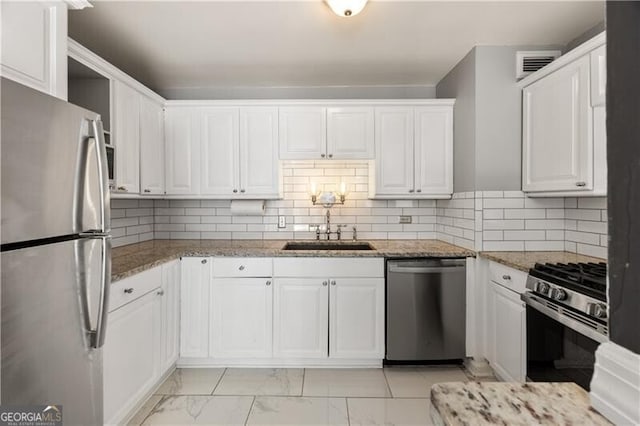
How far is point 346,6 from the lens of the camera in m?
1.88

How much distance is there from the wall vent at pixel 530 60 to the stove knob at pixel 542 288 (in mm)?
1620

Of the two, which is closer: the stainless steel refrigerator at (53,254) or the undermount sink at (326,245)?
the stainless steel refrigerator at (53,254)

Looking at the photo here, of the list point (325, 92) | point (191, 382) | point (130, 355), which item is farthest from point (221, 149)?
point (191, 382)

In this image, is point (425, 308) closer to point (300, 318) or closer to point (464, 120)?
point (300, 318)

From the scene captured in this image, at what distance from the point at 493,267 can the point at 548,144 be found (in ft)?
3.02

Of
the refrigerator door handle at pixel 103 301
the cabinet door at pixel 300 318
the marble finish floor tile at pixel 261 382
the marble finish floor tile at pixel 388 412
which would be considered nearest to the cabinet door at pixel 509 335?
the marble finish floor tile at pixel 388 412

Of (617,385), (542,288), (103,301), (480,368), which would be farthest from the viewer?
(480,368)

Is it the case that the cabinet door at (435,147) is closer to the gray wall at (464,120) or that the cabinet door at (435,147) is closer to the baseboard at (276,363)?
the gray wall at (464,120)

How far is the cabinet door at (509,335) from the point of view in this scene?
81.4 inches

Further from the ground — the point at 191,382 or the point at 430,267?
the point at 430,267

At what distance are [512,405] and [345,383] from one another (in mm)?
1995

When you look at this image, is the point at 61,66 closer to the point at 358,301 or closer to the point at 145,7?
the point at 145,7

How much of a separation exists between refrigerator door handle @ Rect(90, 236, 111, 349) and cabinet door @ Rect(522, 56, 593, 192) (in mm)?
2571

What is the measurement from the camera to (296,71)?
2945mm
